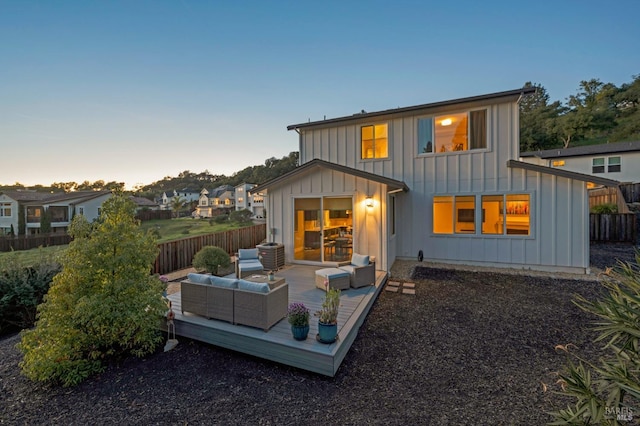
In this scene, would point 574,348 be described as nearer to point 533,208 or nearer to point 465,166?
point 533,208

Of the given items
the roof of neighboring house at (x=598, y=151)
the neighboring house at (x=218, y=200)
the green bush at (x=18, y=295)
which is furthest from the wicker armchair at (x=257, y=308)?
the neighboring house at (x=218, y=200)

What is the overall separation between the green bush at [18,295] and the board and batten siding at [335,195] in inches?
233

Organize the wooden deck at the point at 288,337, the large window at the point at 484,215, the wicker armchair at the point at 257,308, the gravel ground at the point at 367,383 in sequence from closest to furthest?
the gravel ground at the point at 367,383 < the wooden deck at the point at 288,337 < the wicker armchair at the point at 257,308 < the large window at the point at 484,215

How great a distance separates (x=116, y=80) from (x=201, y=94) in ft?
11.3

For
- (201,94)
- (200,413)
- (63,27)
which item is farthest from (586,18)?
(63,27)

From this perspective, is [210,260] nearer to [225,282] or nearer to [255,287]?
[225,282]

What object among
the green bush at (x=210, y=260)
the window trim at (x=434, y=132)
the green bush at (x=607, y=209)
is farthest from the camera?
the green bush at (x=607, y=209)

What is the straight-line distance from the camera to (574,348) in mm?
4172

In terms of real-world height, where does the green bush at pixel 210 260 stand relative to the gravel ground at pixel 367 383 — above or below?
above

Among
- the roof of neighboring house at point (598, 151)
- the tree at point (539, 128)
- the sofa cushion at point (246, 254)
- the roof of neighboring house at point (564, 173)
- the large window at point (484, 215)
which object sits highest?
the tree at point (539, 128)

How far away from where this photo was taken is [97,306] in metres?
3.81

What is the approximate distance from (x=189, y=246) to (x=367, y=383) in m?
8.39

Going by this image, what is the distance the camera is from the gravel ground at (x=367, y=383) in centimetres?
290

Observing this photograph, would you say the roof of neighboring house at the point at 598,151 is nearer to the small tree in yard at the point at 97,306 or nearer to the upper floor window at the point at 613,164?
the upper floor window at the point at 613,164
